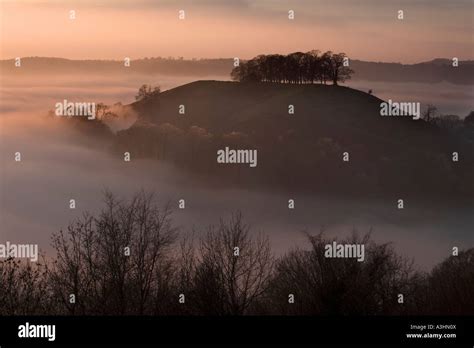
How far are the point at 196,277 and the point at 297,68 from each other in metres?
14.1

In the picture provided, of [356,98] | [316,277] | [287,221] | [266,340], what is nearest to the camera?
[266,340]

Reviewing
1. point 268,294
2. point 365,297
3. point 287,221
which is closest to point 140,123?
point 287,221

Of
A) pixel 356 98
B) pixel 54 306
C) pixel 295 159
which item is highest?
pixel 356 98

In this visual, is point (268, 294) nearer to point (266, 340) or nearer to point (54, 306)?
point (54, 306)

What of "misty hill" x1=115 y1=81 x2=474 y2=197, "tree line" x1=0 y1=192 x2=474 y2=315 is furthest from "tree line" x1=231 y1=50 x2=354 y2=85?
"tree line" x1=0 y1=192 x2=474 y2=315

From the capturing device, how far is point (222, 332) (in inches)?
969

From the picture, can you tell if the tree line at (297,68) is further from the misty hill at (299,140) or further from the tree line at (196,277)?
the tree line at (196,277)

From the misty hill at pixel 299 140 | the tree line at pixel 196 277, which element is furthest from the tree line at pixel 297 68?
the tree line at pixel 196 277

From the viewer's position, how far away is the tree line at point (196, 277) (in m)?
36.5

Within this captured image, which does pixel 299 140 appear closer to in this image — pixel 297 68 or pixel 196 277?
pixel 297 68

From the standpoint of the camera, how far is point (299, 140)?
171 ft

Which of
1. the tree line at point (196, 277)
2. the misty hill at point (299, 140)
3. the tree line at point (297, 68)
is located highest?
the tree line at point (297, 68)

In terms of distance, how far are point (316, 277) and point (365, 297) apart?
106 inches

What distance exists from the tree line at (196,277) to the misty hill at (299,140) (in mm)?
6754
